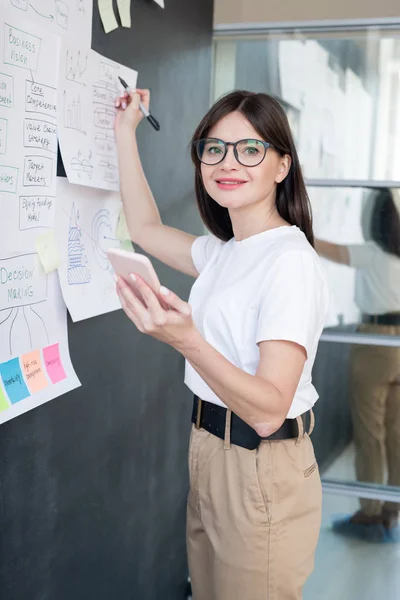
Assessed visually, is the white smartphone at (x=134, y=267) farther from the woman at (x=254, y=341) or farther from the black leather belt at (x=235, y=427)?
the black leather belt at (x=235, y=427)

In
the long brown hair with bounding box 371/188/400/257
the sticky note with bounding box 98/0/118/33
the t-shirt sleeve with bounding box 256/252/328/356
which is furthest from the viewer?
the long brown hair with bounding box 371/188/400/257

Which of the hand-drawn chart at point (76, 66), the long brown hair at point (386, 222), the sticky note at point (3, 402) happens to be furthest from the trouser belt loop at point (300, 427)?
the long brown hair at point (386, 222)

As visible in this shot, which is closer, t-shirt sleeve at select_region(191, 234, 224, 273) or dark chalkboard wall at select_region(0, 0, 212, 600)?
dark chalkboard wall at select_region(0, 0, 212, 600)

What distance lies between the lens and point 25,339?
1457 mm

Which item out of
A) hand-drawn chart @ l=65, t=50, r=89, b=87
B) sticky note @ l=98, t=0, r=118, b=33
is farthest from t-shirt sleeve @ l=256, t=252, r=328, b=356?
sticky note @ l=98, t=0, r=118, b=33

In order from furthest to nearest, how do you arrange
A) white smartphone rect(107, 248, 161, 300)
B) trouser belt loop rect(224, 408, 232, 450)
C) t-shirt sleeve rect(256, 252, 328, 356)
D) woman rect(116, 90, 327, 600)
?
trouser belt loop rect(224, 408, 232, 450), woman rect(116, 90, 327, 600), t-shirt sleeve rect(256, 252, 328, 356), white smartphone rect(107, 248, 161, 300)

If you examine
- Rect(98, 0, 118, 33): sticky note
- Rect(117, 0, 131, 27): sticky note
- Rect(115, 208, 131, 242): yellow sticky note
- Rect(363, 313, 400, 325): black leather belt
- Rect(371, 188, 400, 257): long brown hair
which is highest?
Rect(117, 0, 131, 27): sticky note

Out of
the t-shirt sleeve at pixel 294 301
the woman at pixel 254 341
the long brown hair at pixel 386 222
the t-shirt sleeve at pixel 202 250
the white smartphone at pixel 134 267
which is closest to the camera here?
the white smartphone at pixel 134 267

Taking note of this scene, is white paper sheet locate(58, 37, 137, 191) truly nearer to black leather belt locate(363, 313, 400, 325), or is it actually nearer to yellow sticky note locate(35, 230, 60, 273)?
yellow sticky note locate(35, 230, 60, 273)

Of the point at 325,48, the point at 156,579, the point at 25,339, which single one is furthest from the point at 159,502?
the point at 325,48

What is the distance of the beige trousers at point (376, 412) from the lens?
8.40ft

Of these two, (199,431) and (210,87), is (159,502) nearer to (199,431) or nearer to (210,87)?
(199,431)

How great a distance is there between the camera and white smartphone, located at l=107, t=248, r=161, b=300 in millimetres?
1060

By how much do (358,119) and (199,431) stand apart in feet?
4.74
